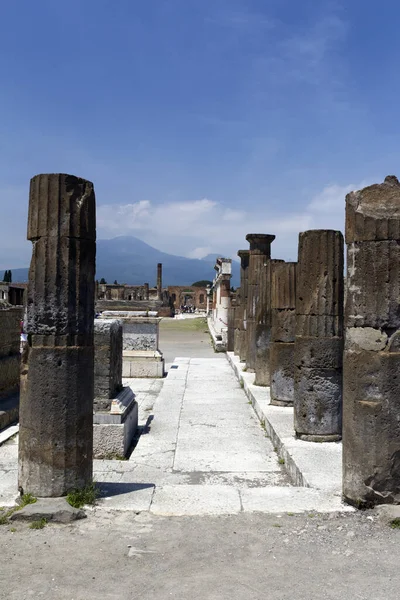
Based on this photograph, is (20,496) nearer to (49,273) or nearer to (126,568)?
(126,568)

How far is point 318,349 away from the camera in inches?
305

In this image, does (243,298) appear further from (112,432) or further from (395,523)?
(395,523)

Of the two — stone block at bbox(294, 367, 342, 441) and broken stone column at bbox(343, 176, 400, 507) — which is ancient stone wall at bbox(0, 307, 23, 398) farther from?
broken stone column at bbox(343, 176, 400, 507)

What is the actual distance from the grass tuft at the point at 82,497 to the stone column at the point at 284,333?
524cm

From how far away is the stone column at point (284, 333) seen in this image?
32.4ft

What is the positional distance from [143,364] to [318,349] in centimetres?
771

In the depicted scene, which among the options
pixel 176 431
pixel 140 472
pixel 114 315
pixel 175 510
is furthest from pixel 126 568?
pixel 114 315

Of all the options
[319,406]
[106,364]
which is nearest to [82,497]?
[106,364]

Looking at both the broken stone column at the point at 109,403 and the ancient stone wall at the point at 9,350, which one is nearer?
the broken stone column at the point at 109,403

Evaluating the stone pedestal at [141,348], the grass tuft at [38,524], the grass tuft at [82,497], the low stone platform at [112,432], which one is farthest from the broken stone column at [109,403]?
the stone pedestal at [141,348]

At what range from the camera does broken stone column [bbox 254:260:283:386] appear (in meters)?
12.3

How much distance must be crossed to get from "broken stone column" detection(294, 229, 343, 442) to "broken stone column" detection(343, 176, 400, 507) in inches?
95.6

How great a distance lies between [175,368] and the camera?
16.7 meters

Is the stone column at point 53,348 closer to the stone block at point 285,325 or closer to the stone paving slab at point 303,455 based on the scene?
the stone paving slab at point 303,455
